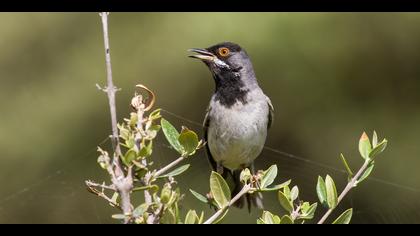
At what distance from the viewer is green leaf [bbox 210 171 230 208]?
5.98 feet

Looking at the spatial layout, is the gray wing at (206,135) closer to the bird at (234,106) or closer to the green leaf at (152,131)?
the bird at (234,106)

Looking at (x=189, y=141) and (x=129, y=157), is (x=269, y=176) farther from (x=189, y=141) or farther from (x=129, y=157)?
(x=129, y=157)

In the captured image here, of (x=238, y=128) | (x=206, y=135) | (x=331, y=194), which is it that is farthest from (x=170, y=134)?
(x=206, y=135)

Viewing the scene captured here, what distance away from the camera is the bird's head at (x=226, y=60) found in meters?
3.99

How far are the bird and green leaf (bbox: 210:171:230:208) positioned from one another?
216 cm

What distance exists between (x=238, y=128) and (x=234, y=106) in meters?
0.13

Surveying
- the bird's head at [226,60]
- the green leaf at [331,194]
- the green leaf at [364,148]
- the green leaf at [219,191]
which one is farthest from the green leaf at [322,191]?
the bird's head at [226,60]

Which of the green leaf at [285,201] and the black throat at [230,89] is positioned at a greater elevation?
the green leaf at [285,201]

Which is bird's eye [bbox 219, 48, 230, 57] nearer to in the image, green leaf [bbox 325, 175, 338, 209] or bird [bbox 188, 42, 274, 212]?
bird [bbox 188, 42, 274, 212]

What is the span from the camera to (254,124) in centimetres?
406

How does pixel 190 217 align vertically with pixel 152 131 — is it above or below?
below

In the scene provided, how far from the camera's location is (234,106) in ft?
13.3
